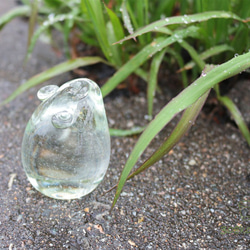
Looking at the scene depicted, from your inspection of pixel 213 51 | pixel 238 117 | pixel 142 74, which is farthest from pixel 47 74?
pixel 238 117

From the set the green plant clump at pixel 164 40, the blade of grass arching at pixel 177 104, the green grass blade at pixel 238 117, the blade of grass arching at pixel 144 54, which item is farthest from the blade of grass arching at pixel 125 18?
the green grass blade at pixel 238 117

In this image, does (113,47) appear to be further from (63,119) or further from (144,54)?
(63,119)

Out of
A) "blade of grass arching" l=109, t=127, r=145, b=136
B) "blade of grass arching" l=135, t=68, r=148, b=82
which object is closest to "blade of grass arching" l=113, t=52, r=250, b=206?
"blade of grass arching" l=109, t=127, r=145, b=136

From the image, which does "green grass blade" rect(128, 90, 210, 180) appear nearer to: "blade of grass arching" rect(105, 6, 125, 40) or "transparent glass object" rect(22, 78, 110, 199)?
"transparent glass object" rect(22, 78, 110, 199)

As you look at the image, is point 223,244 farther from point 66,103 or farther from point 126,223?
point 66,103

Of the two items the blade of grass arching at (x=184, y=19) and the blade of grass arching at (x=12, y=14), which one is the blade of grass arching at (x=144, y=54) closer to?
the blade of grass arching at (x=184, y=19)
